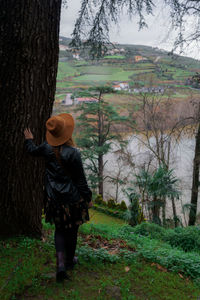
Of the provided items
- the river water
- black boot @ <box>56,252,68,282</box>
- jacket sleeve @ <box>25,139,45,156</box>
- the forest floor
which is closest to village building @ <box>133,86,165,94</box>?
the river water

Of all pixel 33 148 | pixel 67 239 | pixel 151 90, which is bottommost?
pixel 67 239

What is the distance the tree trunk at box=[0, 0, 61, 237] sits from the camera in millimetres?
2824

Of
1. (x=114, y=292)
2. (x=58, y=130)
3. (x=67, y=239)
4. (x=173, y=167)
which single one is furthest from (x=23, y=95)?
(x=173, y=167)

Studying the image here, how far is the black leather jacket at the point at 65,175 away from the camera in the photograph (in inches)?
99.7

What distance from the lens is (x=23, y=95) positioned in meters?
2.96

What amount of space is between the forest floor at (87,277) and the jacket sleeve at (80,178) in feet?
2.82

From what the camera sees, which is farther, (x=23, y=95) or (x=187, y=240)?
(x=187, y=240)

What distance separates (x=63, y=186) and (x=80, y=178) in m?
0.20

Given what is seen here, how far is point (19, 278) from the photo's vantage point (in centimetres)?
246

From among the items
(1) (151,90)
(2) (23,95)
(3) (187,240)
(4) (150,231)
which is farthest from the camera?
(1) (151,90)

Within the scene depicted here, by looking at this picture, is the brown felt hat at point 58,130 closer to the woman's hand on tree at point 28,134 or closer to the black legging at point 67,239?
the woman's hand on tree at point 28,134

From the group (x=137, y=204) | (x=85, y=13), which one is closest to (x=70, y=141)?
(x=85, y=13)

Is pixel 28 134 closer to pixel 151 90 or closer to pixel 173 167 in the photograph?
pixel 151 90

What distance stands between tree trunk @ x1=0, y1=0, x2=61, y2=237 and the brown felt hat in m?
0.67
